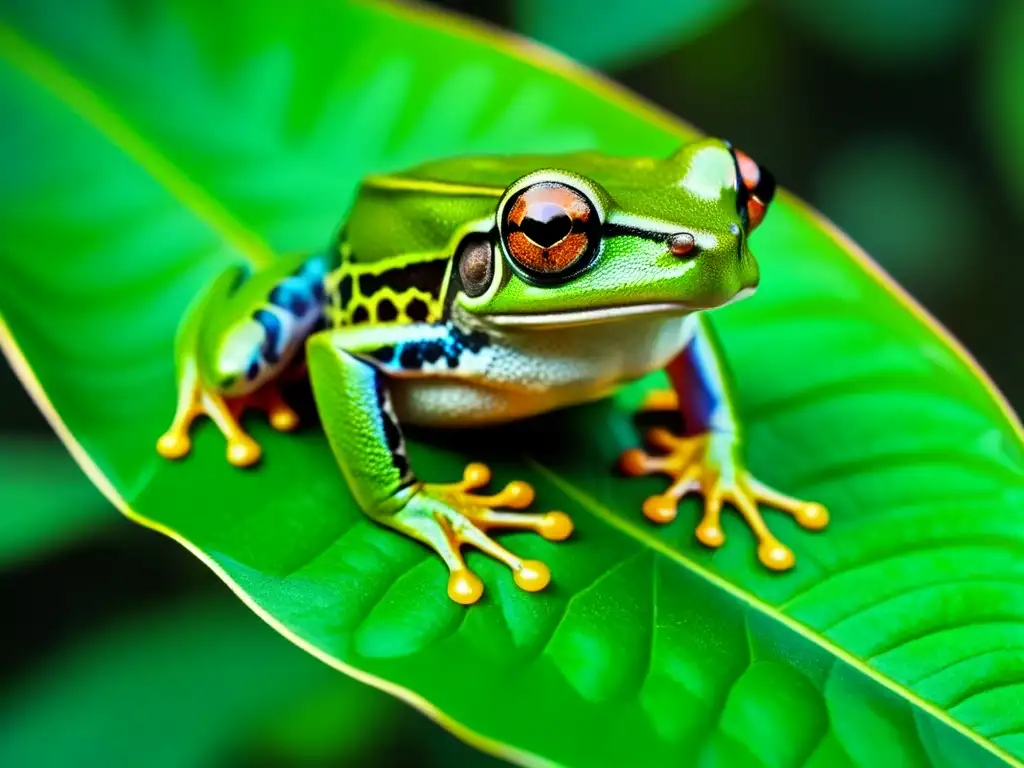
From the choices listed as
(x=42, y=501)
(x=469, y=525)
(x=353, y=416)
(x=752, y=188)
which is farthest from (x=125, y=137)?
(x=752, y=188)

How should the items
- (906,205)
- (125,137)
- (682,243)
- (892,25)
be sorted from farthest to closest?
(906,205) < (892,25) < (125,137) < (682,243)

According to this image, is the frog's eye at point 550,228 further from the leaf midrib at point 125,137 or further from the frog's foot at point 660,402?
the leaf midrib at point 125,137

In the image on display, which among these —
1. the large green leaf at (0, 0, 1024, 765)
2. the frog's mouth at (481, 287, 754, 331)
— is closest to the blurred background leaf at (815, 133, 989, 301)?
the large green leaf at (0, 0, 1024, 765)

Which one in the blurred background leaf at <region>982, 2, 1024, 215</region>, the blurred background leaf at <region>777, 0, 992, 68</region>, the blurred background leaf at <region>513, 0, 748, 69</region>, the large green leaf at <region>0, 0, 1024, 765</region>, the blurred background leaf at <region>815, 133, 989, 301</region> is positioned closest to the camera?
the large green leaf at <region>0, 0, 1024, 765</region>

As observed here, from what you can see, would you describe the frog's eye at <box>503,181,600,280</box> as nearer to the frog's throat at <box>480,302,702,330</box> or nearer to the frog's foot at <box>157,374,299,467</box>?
Answer: the frog's throat at <box>480,302,702,330</box>

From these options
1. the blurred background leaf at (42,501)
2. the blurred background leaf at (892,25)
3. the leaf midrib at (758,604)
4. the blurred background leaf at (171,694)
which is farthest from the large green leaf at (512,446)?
the blurred background leaf at (892,25)

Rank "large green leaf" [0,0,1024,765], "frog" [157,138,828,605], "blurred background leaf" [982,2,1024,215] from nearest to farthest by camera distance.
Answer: "large green leaf" [0,0,1024,765]
"frog" [157,138,828,605]
"blurred background leaf" [982,2,1024,215]

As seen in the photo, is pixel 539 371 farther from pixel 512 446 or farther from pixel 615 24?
pixel 615 24
